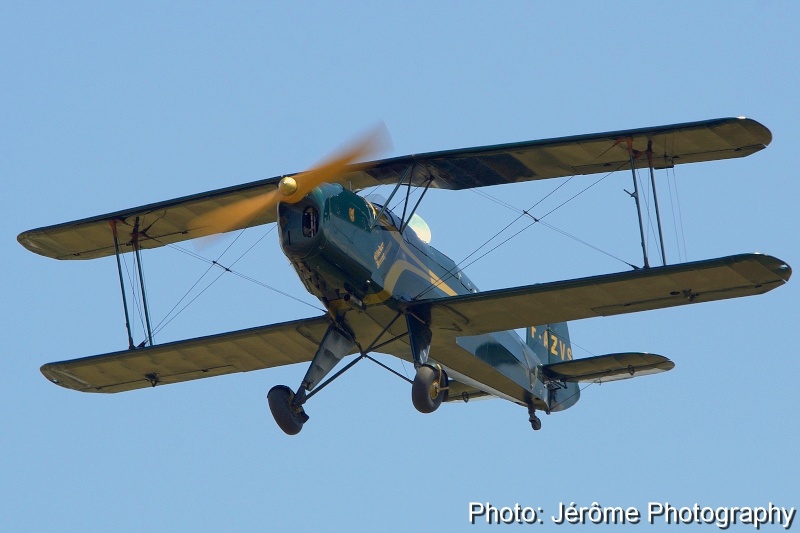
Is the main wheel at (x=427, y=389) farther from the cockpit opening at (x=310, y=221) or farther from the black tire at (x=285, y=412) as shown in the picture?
the cockpit opening at (x=310, y=221)

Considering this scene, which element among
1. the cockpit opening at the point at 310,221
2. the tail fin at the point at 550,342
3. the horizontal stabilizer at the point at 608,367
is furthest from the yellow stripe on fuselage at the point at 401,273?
the tail fin at the point at 550,342

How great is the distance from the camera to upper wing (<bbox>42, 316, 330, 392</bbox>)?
18.4 metres

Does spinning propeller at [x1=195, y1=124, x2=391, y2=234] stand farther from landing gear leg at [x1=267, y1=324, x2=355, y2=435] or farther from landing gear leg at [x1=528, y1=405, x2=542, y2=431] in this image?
landing gear leg at [x1=528, y1=405, x2=542, y2=431]

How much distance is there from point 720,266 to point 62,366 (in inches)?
326

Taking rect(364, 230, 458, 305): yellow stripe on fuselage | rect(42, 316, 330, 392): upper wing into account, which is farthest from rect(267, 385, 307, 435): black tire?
rect(364, 230, 458, 305): yellow stripe on fuselage

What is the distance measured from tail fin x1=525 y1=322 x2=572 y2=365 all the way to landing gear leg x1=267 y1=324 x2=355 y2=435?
403 centimetres

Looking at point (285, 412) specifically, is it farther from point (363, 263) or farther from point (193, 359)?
point (193, 359)

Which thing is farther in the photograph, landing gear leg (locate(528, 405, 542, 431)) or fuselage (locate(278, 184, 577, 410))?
landing gear leg (locate(528, 405, 542, 431))

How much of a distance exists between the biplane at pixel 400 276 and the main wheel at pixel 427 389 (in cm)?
2

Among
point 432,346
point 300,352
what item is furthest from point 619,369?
point 300,352

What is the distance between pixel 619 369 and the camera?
19.6 m

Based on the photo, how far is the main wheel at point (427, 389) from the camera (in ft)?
54.6

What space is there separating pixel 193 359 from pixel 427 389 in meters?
3.82

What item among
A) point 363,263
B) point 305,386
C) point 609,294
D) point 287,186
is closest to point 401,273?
point 363,263
